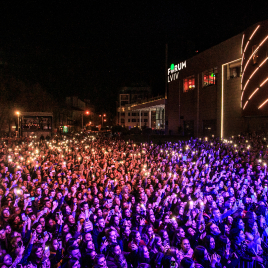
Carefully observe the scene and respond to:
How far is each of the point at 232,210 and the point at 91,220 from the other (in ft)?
10.5

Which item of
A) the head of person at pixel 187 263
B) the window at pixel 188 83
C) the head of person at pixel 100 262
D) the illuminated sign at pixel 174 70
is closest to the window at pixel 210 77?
the window at pixel 188 83

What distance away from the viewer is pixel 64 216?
546 cm

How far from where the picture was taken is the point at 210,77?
24203mm

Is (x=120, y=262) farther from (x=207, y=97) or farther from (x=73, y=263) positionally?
(x=207, y=97)

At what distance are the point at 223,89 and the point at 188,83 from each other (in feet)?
19.8

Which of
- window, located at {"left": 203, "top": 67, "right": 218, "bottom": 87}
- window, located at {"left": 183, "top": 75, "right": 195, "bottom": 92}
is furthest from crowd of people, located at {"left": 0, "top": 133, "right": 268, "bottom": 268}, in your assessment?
window, located at {"left": 183, "top": 75, "right": 195, "bottom": 92}

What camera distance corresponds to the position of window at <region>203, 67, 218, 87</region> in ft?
77.3

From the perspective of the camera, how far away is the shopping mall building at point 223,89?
1680 centimetres

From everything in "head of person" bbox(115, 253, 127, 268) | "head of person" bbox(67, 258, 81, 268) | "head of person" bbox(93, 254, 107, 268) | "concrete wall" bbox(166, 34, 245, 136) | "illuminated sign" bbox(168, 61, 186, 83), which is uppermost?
"illuminated sign" bbox(168, 61, 186, 83)

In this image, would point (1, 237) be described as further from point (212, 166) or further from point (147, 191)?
point (212, 166)

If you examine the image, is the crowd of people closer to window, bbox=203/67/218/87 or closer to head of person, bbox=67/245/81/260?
head of person, bbox=67/245/81/260

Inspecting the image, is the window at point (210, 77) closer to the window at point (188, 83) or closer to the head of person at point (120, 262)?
the window at point (188, 83)

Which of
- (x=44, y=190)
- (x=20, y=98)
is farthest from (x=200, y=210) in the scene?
(x=20, y=98)

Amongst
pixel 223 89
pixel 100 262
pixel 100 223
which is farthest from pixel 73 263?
pixel 223 89
